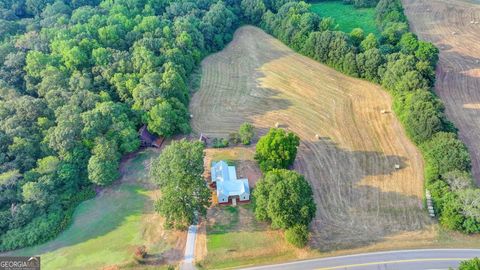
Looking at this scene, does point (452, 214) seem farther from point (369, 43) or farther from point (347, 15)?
point (347, 15)

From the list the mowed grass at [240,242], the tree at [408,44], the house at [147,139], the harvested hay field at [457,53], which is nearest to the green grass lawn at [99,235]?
the house at [147,139]

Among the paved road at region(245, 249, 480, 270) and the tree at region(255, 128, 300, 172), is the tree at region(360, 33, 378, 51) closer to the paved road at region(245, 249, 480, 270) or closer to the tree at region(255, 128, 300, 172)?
the tree at region(255, 128, 300, 172)

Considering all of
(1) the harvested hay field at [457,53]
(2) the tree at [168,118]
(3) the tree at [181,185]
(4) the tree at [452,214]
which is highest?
Answer: (1) the harvested hay field at [457,53]

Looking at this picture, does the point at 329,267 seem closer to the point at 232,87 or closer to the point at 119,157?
the point at 119,157

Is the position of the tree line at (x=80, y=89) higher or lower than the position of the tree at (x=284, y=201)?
higher

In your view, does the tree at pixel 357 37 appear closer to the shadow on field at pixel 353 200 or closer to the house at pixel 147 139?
the shadow on field at pixel 353 200

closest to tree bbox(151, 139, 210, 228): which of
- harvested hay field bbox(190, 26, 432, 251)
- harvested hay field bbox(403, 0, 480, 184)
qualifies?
harvested hay field bbox(190, 26, 432, 251)
